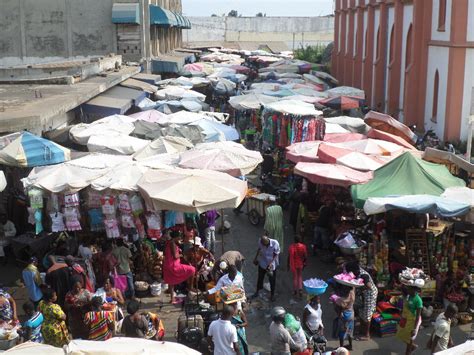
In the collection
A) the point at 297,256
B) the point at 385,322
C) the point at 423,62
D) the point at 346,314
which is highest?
the point at 423,62

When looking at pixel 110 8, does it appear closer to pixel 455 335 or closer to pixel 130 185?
pixel 130 185

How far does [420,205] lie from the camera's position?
11.2m

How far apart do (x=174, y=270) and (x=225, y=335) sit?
3.20 meters

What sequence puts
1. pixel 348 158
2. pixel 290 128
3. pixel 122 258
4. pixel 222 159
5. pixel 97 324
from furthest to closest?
pixel 290 128 → pixel 348 158 → pixel 222 159 → pixel 122 258 → pixel 97 324

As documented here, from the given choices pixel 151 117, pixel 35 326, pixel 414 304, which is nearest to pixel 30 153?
pixel 35 326

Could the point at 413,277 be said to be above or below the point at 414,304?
above

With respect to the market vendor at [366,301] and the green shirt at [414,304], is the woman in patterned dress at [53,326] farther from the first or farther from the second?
the green shirt at [414,304]

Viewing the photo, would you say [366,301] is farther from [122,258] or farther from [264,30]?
[264,30]

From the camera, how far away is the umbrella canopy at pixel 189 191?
36.2 ft

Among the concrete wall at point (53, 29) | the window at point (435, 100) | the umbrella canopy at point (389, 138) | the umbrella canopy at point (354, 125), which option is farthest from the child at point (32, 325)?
the concrete wall at point (53, 29)

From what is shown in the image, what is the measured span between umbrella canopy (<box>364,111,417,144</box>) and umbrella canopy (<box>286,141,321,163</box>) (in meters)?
4.49

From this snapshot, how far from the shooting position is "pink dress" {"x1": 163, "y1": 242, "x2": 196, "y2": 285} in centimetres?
1169

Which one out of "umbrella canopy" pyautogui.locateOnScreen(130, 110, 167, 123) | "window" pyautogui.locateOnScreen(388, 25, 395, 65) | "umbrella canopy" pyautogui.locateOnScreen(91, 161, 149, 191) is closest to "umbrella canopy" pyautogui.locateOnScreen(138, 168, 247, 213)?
"umbrella canopy" pyautogui.locateOnScreen(91, 161, 149, 191)

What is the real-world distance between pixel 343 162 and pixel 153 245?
187 inches
